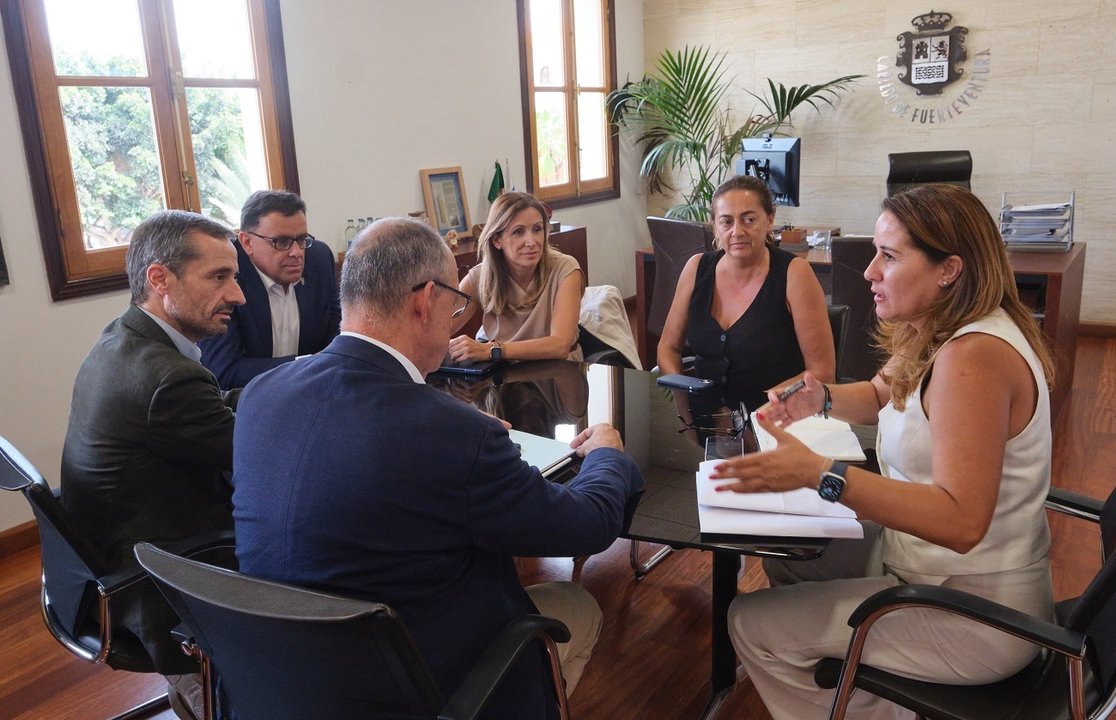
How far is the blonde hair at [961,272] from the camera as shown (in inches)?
57.5

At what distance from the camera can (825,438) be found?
70.0 inches

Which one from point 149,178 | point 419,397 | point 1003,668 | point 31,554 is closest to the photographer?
point 419,397

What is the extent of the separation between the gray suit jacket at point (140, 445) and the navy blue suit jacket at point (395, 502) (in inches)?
18.1

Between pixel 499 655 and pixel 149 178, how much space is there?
9.97ft

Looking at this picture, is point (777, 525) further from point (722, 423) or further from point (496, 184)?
point (496, 184)

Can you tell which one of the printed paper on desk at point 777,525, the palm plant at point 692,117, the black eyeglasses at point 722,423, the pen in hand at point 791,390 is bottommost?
the black eyeglasses at point 722,423

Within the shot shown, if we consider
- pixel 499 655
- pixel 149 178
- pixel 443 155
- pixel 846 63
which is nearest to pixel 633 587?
pixel 499 655

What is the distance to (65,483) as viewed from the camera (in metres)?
1.75

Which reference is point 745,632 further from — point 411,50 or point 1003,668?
point 411,50

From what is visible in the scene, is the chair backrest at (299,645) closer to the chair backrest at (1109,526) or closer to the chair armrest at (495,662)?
the chair armrest at (495,662)

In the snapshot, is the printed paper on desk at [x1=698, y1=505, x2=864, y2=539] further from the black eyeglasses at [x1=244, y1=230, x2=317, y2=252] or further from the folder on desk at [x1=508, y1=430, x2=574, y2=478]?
the black eyeglasses at [x1=244, y1=230, x2=317, y2=252]

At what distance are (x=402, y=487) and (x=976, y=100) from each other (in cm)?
579

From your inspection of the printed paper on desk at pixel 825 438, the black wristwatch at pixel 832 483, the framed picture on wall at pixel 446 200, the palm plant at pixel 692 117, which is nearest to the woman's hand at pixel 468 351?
the printed paper on desk at pixel 825 438

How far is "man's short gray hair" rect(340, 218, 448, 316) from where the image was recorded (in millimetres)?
1306
